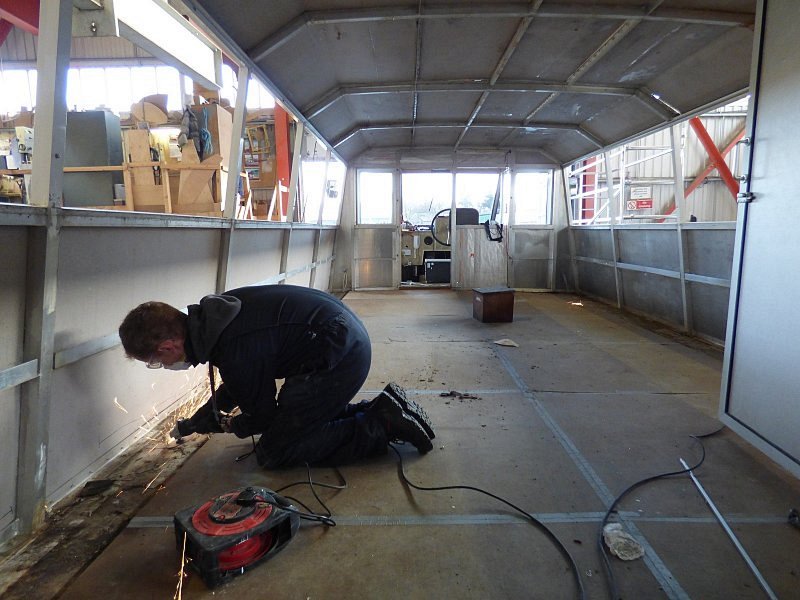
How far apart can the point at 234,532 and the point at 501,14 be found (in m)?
4.04

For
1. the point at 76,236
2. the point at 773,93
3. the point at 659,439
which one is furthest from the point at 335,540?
the point at 773,93

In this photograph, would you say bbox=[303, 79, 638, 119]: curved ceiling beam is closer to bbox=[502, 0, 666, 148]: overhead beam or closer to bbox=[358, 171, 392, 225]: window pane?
bbox=[502, 0, 666, 148]: overhead beam

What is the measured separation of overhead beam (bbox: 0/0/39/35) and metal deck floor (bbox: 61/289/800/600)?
3.50m

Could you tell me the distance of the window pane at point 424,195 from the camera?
9555 mm

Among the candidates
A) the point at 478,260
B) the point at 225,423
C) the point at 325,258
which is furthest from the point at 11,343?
the point at 478,260

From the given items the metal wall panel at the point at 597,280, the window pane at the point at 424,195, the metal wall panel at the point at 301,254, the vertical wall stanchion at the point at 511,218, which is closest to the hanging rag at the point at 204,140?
the metal wall panel at the point at 301,254

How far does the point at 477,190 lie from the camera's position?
971 centimetres

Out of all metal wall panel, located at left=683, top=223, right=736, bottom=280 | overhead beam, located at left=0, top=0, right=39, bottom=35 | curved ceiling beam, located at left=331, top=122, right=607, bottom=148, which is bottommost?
metal wall panel, located at left=683, top=223, right=736, bottom=280

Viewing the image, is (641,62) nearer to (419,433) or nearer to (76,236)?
(419,433)

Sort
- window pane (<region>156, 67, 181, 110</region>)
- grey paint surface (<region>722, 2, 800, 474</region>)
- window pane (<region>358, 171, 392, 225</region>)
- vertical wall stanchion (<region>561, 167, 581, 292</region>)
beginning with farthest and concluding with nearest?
window pane (<region>156, 67, 181, 110</region>)
window pane (<region>358, 171, 392, 225</region>)
vertical wall stanchion (<region>561, 167, 581, 292</region>)
grey paint surface (<region>722, 2, 800, 474</region>)

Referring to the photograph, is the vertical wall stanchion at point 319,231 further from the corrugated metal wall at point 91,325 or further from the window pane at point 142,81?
the window pane at point 142,81

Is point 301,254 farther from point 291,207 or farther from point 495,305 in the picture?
point 495,305

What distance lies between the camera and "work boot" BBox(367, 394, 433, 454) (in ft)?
7.98

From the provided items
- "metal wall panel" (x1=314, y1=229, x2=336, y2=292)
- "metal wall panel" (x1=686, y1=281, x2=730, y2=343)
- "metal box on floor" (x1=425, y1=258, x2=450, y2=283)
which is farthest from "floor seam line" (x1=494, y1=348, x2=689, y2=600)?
"metal box on floor" (x1=425, y1=258, x2=450, y2=283)
